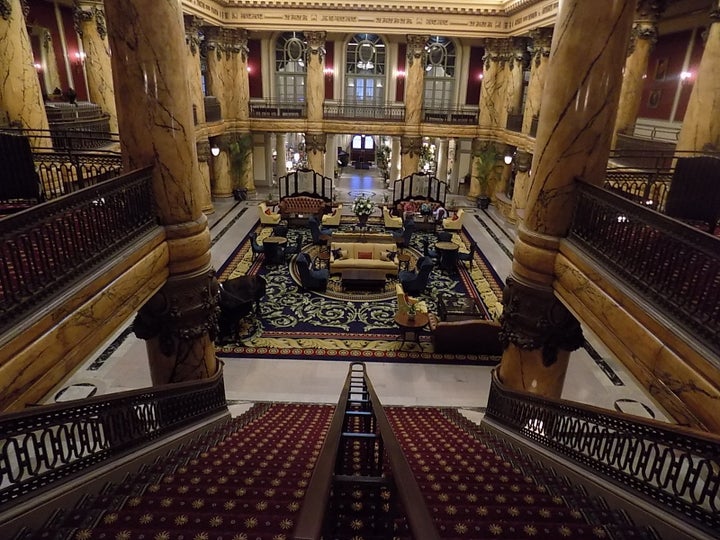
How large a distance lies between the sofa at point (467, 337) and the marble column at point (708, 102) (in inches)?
169

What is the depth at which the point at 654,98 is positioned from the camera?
1495 cm

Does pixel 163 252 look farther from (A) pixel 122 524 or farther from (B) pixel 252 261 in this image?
(B) pixel 252 261

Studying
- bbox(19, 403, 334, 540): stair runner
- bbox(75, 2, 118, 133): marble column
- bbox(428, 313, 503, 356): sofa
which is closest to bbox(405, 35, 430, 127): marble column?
bbox(75, 2, 118, 133): marble column

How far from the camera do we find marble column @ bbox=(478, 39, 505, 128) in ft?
61.6

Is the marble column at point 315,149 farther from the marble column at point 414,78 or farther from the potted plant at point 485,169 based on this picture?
the potted plant at point 485,169

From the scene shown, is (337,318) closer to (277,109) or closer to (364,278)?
(364,278)

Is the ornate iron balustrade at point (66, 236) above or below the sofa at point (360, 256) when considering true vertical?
above

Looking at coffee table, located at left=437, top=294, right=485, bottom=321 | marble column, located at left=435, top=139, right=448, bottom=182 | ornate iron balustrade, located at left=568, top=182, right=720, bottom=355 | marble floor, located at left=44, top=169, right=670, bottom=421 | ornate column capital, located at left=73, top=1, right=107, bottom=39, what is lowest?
marble floor, located at left=44, top=169, right=670, bottom=421

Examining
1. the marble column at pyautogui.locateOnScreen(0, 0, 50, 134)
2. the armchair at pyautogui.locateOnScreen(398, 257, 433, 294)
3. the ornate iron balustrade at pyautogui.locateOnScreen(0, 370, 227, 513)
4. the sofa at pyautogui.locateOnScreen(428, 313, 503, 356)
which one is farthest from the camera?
the armchair at pyautogui.locateOnScreen(398, 257, 433, 294)

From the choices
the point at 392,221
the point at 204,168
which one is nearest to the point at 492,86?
the point at 392,221

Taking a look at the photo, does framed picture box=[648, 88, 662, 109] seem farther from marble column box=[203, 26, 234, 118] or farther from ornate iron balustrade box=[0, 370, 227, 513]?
ornate iron balustrade box=[0, 370, 227, 513]

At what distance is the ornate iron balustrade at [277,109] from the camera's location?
1994cm

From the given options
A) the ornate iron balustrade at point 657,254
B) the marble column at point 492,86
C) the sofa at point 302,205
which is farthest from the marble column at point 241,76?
the ornate iron balustrade at point 657,254

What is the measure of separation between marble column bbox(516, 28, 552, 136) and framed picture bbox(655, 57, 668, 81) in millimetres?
3222
